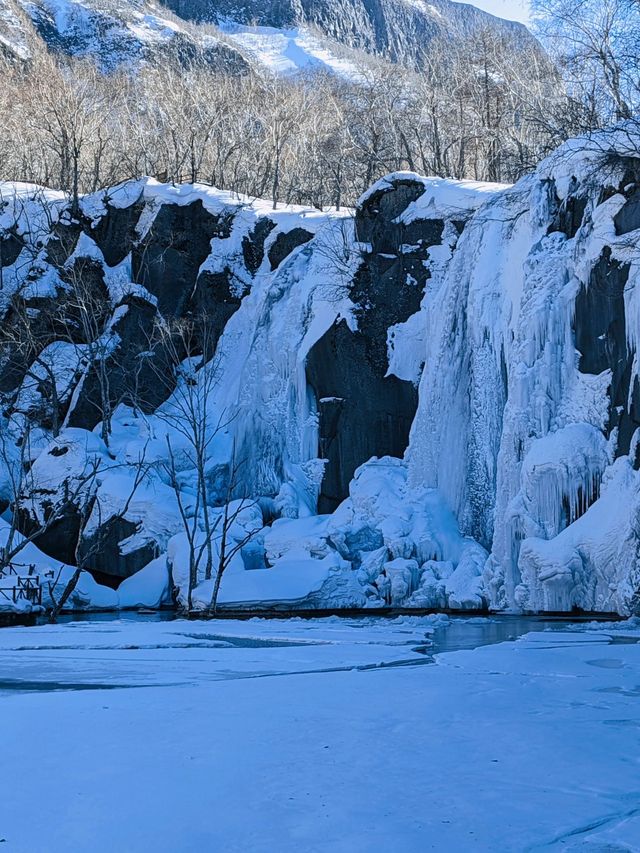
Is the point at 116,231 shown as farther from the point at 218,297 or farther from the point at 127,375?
the point at 127,375

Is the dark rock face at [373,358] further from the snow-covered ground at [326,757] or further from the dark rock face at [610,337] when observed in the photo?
the snow-covered ground at [326,757]

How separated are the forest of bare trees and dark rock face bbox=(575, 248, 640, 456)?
60.9ft

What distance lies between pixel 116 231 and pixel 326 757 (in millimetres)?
28717

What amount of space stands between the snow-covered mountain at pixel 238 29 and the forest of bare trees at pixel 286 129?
1890cm

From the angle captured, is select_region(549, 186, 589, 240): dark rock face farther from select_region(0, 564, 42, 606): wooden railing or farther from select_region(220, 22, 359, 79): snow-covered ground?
select_region(220, 22, 359, 79): snow-covered ground

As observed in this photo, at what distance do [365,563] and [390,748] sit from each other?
49.0 ft

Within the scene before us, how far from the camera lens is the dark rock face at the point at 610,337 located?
593 inches

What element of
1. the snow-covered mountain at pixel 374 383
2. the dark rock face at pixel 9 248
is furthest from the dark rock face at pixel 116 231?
the dark rock face at pixel 9 248

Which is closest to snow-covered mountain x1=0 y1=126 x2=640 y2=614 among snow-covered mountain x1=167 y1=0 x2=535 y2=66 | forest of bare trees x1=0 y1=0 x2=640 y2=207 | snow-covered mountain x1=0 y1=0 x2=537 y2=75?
forest of bare trees x1=0 y1=0 x2=640 y2=207

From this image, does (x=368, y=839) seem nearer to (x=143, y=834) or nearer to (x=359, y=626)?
(x=143, y=834)

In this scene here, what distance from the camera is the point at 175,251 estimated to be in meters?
29.7

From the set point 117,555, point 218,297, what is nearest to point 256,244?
point 218,297

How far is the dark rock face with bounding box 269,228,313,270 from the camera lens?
2831 centimetres

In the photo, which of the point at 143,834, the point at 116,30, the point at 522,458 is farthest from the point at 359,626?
the point at 116,30
